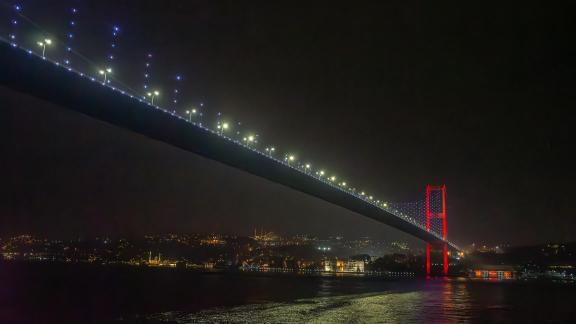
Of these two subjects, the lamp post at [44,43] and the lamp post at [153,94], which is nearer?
the lamp post at [44,43]

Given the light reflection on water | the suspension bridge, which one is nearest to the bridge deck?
the suspension bridge

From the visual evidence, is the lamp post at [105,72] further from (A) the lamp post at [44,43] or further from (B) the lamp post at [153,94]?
(A) the lamp post at [44,43]

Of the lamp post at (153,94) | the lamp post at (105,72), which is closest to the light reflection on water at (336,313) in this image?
the lamp post at (105,72)

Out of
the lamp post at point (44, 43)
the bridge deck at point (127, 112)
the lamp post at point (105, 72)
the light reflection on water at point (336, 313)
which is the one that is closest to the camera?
the light reflection on water at point (336, 313)

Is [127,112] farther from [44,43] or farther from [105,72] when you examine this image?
[44,43]

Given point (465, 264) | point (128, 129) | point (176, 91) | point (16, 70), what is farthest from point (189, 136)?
point (465, 264)

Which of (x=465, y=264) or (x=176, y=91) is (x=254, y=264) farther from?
(x=176, y=91)

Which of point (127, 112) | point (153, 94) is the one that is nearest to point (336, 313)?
point (127, 112)

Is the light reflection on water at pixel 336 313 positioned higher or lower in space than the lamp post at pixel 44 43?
lower

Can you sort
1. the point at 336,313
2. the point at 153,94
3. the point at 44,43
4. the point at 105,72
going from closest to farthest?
the point at 336,313 < the point at 44,43 < the point at 105,72 < the point at 153,94

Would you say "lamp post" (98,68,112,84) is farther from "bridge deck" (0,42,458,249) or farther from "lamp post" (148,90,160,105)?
"lamp post" (148,90,160,105)

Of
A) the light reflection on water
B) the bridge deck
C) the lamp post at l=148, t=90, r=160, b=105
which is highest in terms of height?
the lamp post at l=148, t=90, r=160, b=105

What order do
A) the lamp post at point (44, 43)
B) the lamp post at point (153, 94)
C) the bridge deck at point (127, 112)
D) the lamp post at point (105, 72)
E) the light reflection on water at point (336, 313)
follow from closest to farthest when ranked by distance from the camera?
the light reflection on water at point (336, 313) → the bridge deck at point (127, 112) → the lamp post at point (44, 43) → the lamp post at point (105, 72) → the lamp post at point (153, 94)
